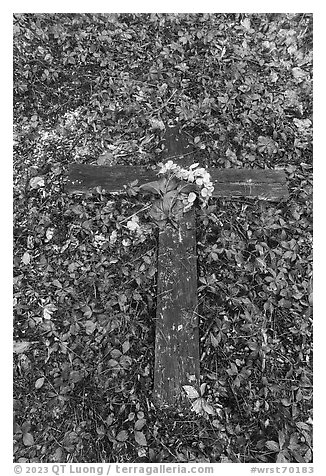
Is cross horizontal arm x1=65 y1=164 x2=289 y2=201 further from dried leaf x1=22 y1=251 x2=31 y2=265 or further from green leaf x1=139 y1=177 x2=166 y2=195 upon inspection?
dried leaf x1=22 y1=251 x2=31 y2=265

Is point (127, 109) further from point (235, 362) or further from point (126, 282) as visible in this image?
point (235, 362)

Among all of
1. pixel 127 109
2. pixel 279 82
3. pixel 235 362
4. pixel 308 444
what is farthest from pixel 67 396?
pixel 279 82

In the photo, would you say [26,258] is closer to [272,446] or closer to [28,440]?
[28,440]

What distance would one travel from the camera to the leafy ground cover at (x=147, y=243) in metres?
2.55

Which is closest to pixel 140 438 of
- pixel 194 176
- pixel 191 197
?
pixel 191 197

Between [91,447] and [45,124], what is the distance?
246 cm

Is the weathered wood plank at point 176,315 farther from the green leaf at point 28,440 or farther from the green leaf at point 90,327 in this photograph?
the green leaf at point 28,440

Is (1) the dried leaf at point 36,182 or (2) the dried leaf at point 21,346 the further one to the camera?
(1) the dried leaf at point 36,182

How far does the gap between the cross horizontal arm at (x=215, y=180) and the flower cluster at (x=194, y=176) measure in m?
0.06

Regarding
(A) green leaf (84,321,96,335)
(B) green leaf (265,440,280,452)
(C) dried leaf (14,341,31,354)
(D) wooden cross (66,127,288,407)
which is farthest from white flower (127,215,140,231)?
(B) green leaf (265,440,280,452)

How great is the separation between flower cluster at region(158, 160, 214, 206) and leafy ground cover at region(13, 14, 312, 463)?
129mm

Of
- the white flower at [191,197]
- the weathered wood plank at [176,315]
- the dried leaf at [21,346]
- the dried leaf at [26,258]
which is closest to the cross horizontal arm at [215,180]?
the white flower at [191,197]

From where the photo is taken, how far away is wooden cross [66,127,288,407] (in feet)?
8.42

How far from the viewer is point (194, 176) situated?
3.18 meters
